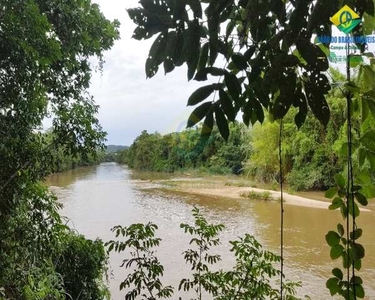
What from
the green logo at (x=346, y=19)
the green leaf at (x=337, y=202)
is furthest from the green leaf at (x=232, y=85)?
the green leaf at (x=337, y=202)

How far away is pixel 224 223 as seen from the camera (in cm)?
767

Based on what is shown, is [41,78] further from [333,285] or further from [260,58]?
[333,285]

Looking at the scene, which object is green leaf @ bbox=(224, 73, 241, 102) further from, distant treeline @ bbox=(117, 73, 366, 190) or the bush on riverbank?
distant treeline @ bbox=(117, 73, 366, 190)

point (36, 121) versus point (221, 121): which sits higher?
point (36, 121)

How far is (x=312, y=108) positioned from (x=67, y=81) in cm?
268

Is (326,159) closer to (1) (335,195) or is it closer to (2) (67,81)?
(2) (67,81)

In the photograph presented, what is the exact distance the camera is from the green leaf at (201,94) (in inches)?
18.6

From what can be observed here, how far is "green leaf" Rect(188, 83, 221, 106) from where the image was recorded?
0.47m

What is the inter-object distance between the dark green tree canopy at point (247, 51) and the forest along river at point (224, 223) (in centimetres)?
323

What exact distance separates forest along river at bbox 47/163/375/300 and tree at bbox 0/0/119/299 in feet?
3.49

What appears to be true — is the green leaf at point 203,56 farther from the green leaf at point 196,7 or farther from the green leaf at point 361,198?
the green leaf at point 361,198

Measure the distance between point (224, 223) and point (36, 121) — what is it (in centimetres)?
582

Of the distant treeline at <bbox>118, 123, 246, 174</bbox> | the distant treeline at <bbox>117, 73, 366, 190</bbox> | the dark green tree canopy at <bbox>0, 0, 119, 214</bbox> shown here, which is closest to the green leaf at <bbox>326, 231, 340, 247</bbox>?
the dark green tree canopy at <bbox>0, 0, 119, 214</bbox>

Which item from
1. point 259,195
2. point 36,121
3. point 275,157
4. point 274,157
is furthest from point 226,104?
point 274,157
